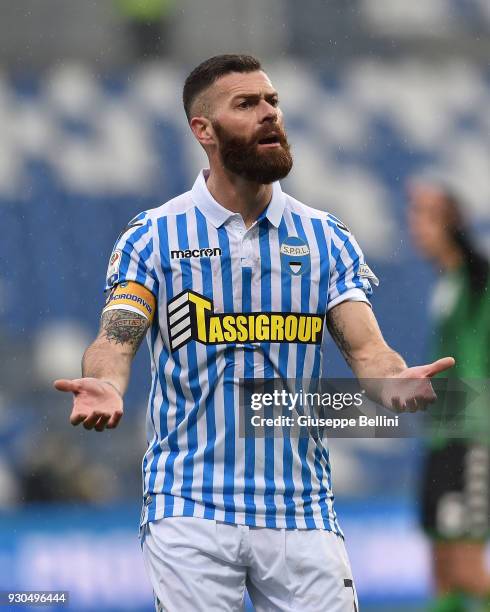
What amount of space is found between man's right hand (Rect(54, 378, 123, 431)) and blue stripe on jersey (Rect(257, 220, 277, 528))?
17.3 inches

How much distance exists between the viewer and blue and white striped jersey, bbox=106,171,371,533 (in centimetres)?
289

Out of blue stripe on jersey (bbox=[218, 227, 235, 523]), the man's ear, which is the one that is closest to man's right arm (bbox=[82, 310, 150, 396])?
blue stripe on jersey (bbox=[218, 227, 235, 523])

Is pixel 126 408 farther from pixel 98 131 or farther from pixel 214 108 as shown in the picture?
pixel 214 108

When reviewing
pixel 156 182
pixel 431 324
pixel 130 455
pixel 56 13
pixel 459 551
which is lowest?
pixel 459 551

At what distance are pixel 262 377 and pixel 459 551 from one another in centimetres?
325

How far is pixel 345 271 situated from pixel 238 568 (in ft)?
2.63

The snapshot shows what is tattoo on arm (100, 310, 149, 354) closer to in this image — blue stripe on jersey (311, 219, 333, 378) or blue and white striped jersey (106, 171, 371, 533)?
blue and white striped jersey (106, 171, 371, 533)

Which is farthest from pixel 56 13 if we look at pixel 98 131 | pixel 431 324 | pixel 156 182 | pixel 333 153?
pixel 431 324

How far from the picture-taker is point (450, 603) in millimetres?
5711

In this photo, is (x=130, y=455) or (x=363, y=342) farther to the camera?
(x=130, y=455)

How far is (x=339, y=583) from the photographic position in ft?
9.42

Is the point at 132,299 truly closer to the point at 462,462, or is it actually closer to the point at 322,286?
the point at 322,286

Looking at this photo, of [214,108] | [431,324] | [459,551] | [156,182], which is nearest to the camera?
[214,108]

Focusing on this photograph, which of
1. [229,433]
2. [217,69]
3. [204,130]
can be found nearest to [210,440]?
[229,433]
